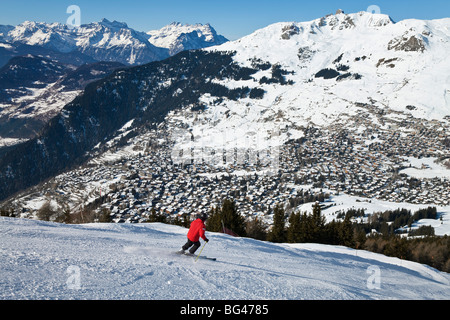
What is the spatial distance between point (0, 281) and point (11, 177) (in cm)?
23572

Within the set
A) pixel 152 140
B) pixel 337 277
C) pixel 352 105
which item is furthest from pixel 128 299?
pixel 352 105

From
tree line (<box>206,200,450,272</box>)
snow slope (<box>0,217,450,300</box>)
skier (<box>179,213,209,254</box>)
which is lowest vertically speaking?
tree line (<box>206,200,450,272</box>)

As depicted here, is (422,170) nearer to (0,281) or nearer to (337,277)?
(337,277)

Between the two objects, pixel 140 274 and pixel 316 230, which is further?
pixel 316 230

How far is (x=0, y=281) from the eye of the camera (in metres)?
6.61

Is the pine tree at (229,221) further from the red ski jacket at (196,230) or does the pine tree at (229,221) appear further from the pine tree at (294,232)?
the red ski jacket at (196,230)

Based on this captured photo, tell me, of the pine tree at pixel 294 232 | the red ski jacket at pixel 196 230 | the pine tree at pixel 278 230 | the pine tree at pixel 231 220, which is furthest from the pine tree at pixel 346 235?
the red ski jacket at pixel 196 230

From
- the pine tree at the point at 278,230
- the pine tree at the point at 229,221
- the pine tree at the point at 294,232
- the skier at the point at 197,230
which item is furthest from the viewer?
the pine tree at the point at 278,230

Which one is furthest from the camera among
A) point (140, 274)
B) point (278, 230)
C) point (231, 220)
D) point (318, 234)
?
point (278, 230)

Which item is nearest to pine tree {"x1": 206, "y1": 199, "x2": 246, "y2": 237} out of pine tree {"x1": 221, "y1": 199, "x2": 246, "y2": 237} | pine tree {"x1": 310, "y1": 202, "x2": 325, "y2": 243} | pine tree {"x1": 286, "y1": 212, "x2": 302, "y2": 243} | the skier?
pine tree {"x1": 221, "y1": 199, "x2": 246, "y2": 237}

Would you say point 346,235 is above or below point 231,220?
below

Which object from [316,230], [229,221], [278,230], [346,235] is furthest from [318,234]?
[229,221]

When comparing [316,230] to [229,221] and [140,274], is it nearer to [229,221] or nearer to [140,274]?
[229,221]

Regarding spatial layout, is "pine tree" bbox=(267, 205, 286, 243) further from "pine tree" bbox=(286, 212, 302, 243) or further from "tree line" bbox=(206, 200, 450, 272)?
"pine tree" bbox=(286, 212, 302, 243)
